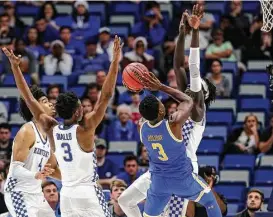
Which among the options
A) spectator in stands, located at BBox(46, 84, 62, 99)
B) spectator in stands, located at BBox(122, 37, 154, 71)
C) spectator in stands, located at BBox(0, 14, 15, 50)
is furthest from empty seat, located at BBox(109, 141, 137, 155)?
spectator in stands, located at BBox(0, 14, 15, 50)

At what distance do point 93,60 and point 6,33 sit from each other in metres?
1.99

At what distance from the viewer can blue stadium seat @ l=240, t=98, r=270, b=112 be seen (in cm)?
1889

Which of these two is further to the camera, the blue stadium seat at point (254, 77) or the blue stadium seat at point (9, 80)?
the blue stadium seat at point (9, 80)

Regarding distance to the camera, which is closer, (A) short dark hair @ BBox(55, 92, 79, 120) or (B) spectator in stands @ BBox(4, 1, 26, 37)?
(A) short dark hair @ BBox(55, 92, 79, 120)

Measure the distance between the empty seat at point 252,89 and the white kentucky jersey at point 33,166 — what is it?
23.0 feet

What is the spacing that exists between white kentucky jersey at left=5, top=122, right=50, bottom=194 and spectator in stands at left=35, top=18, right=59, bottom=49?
29.5 ft

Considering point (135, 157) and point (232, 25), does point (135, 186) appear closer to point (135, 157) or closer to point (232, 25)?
point (135, 157)

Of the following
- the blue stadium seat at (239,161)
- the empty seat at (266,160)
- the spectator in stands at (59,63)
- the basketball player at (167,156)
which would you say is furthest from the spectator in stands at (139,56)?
the basketball player at (167,156)

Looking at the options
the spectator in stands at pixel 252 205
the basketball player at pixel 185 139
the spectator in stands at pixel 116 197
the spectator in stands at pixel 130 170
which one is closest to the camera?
the basketball player at pixel 185 139

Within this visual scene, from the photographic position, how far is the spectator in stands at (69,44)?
70.4 feet

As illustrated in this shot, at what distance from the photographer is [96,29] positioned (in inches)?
864

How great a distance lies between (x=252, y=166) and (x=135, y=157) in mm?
1816

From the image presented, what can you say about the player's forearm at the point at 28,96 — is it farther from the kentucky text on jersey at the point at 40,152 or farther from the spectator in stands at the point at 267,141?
the spectator in stands at the point at 267,141

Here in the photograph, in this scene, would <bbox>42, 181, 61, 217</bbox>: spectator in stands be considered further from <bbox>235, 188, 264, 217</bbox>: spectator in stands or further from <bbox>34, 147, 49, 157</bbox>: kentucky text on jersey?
<bbox>235, 188, 264, 217</bbox>: spectator in stands
